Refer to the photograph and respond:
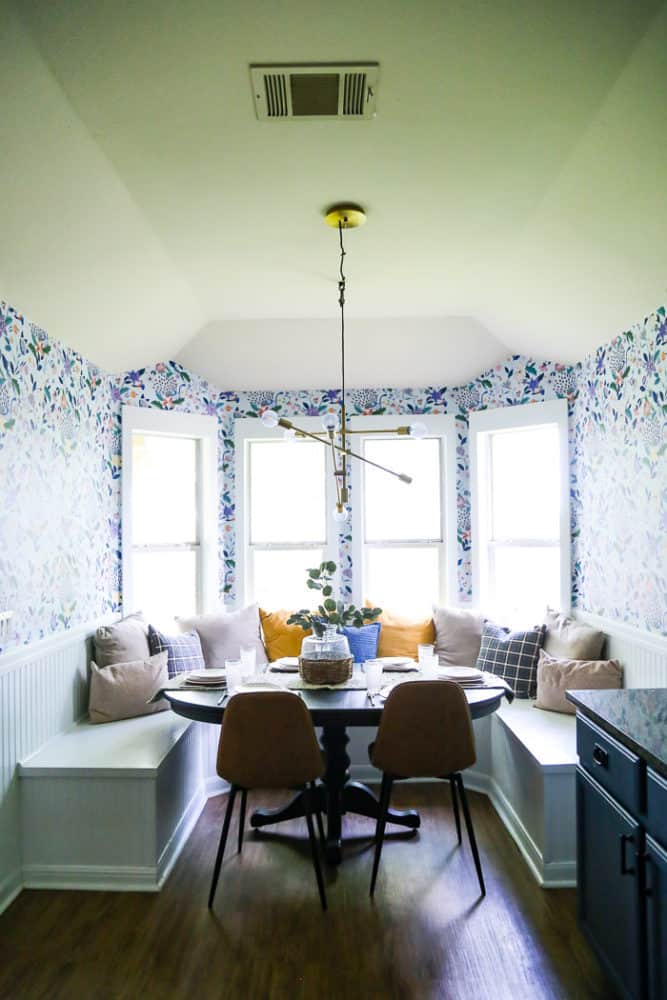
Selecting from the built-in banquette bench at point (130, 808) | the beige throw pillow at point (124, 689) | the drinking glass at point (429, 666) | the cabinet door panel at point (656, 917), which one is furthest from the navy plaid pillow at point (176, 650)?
the cabinet door panel at point (656, 917)

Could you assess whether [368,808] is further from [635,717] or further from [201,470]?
[201,470]

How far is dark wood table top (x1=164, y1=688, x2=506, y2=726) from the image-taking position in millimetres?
2791

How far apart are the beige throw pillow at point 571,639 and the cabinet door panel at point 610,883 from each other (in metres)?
1.34

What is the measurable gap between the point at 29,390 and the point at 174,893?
2273 millimetres

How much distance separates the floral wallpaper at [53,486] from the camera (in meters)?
2.88

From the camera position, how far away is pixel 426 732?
109 inches

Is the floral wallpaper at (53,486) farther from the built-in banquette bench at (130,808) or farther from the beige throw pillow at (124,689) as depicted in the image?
the built-in banquette bench at (130,808)

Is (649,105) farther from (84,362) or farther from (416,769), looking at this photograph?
(84,362)

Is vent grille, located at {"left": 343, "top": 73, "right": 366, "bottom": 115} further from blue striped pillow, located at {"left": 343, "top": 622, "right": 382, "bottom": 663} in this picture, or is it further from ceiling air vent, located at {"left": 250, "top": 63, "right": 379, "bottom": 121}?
blue striped pillow, located at {"left": 343, "top": 622, "right": 382, "bottom": 663}

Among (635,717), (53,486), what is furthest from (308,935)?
(53,486)

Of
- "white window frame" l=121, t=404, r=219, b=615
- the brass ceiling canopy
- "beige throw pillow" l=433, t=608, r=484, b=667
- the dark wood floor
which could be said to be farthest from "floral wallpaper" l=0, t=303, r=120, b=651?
"beige throw pillow" l=433, t=608, r=484, b=667

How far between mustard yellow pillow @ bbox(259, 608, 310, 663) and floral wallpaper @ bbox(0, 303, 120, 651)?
3.13 ft

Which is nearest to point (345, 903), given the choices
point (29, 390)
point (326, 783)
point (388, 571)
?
point (326, 783)

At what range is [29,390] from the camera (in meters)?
3.06
